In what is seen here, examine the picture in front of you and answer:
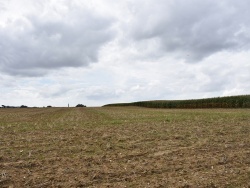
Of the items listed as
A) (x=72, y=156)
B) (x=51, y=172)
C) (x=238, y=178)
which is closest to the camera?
(x=238, y=178)

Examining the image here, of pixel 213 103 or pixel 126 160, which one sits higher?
pixel 213 103

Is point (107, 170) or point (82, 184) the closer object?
point (82, 184)

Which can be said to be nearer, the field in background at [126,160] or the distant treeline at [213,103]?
the field in background at [126,160]

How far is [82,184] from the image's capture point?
7.51 metres

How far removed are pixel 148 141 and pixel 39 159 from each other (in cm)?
480

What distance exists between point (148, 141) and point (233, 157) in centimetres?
A: 382

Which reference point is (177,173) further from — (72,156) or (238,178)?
(72,156)

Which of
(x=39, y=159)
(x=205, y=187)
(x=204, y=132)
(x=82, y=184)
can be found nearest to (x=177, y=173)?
(x=205, y=187)

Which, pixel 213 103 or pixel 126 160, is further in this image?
pixel 213 103

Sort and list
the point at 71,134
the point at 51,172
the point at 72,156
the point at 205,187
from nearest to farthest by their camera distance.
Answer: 1. the point at 205,187
2. the point at 51,172
3. the point at 72,156
4. the point at 71,134

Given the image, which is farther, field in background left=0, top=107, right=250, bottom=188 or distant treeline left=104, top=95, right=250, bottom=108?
distant treeline left=104, top=95, right=250, bottom=108

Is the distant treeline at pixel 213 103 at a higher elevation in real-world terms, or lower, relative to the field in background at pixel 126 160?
higher

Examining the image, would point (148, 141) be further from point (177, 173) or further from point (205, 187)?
point (205, 187)

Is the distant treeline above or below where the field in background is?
above
